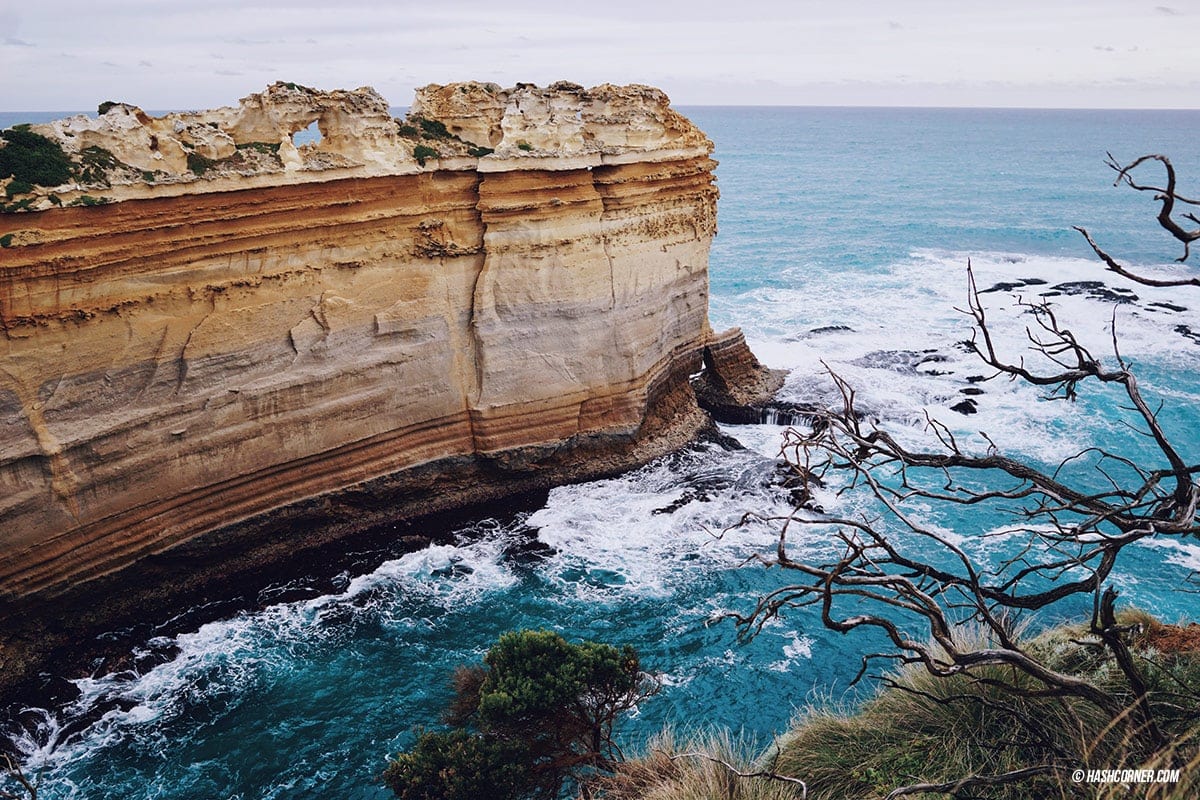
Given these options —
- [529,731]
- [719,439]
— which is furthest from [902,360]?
[529,731]

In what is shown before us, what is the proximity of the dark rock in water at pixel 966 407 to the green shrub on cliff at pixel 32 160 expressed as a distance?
2039 cm

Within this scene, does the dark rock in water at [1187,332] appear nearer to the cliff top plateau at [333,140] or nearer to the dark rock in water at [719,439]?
the dark rock in water at [719,439]

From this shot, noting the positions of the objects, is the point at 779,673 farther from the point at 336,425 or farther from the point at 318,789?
the point at 336,425

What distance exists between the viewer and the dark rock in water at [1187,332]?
96.6 ft

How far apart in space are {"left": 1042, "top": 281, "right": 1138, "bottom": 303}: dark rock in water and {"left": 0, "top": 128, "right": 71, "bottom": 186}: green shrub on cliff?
105 feet

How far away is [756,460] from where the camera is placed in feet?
66.8

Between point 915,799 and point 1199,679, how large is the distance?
9.36ft

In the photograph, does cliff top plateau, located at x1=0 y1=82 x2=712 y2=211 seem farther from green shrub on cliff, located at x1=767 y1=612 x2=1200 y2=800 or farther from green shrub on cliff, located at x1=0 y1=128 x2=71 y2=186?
green shrub on cliff, located at x1=767 y1=612 x2=1200 y2=800

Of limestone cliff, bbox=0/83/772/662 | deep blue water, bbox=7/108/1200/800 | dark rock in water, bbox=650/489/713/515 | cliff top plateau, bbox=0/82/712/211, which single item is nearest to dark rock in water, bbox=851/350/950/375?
deep blue water, bbox=7/108/1200/800

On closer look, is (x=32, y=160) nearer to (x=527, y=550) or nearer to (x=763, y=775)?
(x=527, y=550)

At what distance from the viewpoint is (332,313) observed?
51.6ft

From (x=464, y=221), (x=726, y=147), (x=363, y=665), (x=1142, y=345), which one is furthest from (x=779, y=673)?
(x=726, y=147)

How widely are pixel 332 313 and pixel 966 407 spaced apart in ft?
53.6

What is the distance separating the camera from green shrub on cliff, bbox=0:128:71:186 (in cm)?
1244
